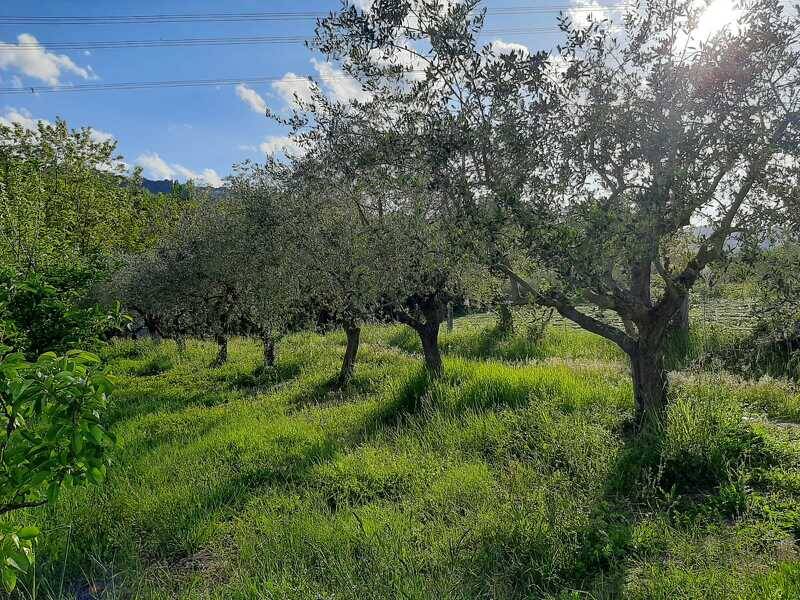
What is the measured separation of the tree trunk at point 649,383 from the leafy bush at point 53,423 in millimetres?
7407

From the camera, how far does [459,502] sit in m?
6.47

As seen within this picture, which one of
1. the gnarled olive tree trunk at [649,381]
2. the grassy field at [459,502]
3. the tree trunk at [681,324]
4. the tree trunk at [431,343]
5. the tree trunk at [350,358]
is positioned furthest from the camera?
the tree trunk at [681,324]

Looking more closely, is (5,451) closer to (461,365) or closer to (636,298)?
(636,298)

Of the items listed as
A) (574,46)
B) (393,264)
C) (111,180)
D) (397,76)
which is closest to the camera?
(574,46)

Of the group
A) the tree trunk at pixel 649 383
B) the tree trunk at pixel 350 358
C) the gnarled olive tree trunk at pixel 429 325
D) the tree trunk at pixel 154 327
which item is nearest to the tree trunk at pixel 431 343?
the gnarled olive tree trunk at pixel 429 325

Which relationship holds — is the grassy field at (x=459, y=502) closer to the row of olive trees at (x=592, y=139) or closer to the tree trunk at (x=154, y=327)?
the row of olive trees at (x=592, y=139)

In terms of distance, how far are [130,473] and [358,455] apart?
3.94m

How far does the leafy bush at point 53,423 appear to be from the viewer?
2.79 meters

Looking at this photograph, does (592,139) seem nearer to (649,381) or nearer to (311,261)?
(649,381)

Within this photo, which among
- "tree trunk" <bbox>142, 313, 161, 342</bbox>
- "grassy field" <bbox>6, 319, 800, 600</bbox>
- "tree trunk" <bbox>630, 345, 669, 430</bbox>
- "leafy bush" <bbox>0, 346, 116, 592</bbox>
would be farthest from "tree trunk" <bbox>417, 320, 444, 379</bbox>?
"tree trunk" <bbox>142, 313, 161, 342</bbox>

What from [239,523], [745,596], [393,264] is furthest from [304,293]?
[745,596]

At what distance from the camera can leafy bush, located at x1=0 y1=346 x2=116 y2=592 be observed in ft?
9.17

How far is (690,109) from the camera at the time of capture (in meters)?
5.82

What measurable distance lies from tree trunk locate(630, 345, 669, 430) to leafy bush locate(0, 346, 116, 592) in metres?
7.41
